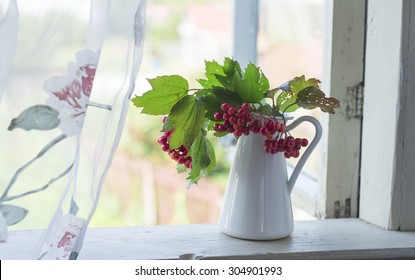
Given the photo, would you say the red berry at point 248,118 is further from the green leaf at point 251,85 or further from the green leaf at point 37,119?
the green leaf at point 37,119

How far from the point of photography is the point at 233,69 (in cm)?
87

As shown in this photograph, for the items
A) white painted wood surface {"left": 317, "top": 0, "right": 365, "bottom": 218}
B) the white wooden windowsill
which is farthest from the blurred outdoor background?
the white wooden windowsill

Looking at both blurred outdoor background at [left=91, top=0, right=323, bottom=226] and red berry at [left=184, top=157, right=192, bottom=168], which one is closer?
red berry at [left=184, top=157, right=192, bottom=168]

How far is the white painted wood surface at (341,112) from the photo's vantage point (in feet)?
3.37

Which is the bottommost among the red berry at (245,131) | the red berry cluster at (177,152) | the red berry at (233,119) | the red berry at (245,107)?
the red berry cluster at (177,152)

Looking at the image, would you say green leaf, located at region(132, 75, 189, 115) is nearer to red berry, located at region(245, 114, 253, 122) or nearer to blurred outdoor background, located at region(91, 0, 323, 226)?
red berry, located at region(245, 114, 253, 122)

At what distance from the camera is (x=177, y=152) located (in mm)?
884

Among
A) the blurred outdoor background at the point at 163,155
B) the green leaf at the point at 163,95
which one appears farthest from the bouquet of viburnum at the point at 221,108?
the blurred outdoor background at the point at 163,155

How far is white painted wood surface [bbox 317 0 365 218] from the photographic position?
1026 millimetres

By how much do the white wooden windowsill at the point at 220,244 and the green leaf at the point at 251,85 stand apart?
0.24m

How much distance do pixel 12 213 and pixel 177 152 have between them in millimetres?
277

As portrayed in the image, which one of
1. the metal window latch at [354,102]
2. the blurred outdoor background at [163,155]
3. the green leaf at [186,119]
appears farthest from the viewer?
the blurred outdoor background at [163,155]

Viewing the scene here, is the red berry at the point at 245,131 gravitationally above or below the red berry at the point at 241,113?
below
